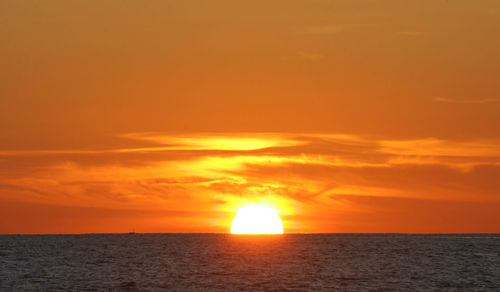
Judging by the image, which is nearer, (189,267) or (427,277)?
(427,277)

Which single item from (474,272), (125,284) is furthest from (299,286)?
(474,272)

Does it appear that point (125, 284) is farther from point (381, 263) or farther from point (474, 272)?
point (381, 263)

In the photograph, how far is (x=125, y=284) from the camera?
351 ft

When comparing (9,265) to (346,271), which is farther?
(9,265)

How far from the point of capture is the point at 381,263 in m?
159

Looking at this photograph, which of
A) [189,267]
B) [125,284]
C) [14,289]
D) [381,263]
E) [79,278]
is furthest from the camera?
[381,263]

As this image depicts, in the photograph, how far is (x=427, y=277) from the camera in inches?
4788

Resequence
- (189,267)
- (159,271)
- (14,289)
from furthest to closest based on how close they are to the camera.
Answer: (189,267) → (159,271) → (14,289)

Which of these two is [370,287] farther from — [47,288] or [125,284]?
[47,288]

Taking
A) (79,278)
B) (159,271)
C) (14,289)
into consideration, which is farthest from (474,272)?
(14,289)

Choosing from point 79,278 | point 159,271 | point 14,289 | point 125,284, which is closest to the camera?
point 14,289

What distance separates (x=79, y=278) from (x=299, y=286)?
106ft

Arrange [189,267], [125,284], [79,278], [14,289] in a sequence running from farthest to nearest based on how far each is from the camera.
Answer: [189,267] < [79,278] < [125,284] < [14,289]

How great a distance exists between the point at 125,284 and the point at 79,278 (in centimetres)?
1320
